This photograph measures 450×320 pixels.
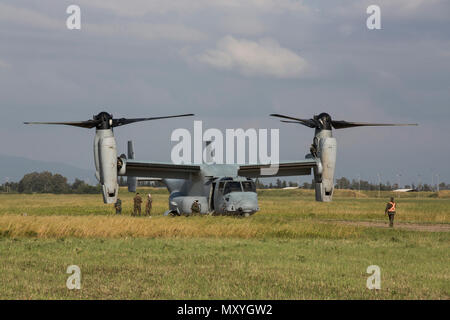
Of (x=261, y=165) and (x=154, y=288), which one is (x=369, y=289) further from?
(x=261, y=165)

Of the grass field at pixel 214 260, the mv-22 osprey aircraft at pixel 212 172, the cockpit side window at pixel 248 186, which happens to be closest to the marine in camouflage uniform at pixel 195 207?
the mv-22 osprey aircraft at pixel 212 172

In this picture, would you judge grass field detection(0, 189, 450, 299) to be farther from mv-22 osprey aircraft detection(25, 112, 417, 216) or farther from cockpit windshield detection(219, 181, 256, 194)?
cockpit windshield detection(219, 181, 256, 194)

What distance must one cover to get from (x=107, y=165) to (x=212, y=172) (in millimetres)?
7318

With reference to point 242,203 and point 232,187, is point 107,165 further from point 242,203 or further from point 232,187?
point 242,203

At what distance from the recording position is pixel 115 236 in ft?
69.8

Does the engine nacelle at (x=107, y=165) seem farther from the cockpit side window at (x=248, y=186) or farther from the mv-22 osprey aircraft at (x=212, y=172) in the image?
the cockpit side window at (x=248, y=186)

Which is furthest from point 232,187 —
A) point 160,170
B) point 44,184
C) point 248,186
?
point 44,184

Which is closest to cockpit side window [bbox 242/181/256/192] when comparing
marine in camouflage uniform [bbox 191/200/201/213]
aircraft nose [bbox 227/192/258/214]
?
aircraft nose [bbox 227/192/258/214]

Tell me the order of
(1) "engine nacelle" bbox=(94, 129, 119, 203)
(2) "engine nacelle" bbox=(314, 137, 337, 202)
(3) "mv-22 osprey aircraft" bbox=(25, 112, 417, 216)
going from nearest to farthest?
1. (1) "engine nacelle" bbox=(94, 129, 119, 203)
2. (3) "mv-22 osprey aircraft" bbox=(25, 112, 417, 216)
3. (2) "engine nacelle" bbox=(314, 137, 337, 202)

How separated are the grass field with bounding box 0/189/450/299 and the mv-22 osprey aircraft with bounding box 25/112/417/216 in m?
3.95

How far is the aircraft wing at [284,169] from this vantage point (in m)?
31.7

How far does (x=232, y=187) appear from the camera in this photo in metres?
29.8

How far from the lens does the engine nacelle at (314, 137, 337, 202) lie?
95.2 feet

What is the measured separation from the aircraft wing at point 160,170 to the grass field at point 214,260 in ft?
26.1
